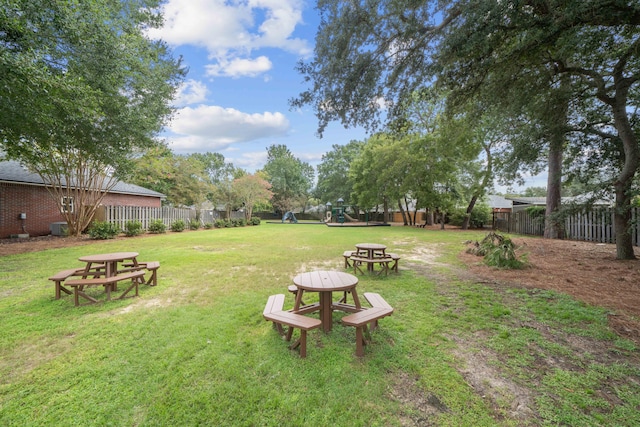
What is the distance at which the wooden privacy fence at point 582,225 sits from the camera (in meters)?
7.50

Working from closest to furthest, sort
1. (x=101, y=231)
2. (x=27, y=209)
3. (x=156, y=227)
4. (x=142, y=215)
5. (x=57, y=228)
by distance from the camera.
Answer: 1. (x=101, y=231)
2. (x=27, y=209)
3. (x=57, y=228)
4. (x=156, y=227)
5. (x=142, y=215)

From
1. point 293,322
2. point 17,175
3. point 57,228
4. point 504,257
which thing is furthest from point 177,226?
point 504,257

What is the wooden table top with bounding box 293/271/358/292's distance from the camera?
9.98 ft

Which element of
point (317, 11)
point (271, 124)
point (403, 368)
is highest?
point (271, 124)

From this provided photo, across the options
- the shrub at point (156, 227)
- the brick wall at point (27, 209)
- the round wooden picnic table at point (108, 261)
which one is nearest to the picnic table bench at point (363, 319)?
the round wooden picnic table at point (108, 261)

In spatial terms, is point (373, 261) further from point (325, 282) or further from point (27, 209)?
point (27, 209)

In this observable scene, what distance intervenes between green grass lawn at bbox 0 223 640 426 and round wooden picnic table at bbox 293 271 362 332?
237 mm

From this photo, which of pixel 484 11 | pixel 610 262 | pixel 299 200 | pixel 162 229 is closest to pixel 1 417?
pixel 484 11

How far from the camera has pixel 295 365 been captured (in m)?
2.59

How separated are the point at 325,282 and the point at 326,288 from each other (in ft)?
0.90

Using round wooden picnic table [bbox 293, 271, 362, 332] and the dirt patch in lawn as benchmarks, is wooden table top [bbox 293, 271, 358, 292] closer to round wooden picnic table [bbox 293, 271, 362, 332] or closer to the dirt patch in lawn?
round wooden picnic table [bbox 293, 271, 362, 332]

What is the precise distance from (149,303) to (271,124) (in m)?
32.0

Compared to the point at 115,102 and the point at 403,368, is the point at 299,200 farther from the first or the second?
the point at 403,368

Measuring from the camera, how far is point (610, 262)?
261 inches
